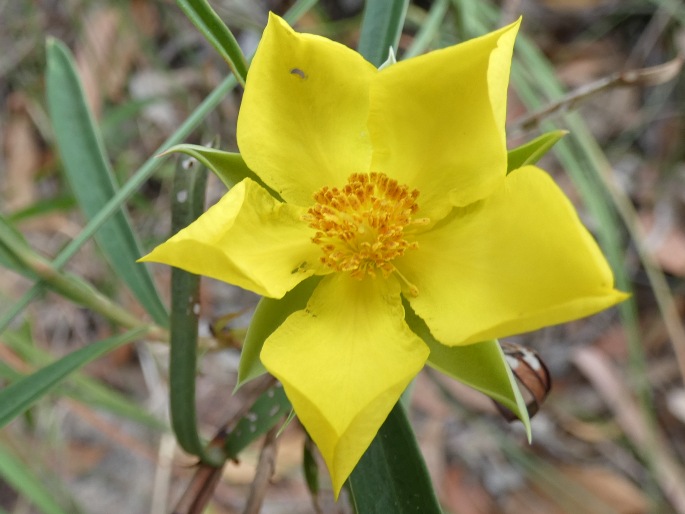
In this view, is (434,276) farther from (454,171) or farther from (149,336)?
(149,336)

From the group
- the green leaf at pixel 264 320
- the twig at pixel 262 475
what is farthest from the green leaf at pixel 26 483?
the green leaf at pixel 264 320

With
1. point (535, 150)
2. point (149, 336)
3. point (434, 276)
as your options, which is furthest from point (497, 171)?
point (149, 336)

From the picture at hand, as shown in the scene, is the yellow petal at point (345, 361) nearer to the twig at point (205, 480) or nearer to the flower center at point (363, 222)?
the flower center at point (363, 222)

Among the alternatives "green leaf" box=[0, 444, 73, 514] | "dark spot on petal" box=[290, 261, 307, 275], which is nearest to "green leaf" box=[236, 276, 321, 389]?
"dark spot on petal" box=[290, 261, 307, 275]

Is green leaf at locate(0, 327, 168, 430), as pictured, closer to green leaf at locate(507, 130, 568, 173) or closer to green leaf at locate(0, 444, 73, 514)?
green leaf at locate(0, 444, 73, 514)

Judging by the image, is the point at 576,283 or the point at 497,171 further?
the point at 497,171
